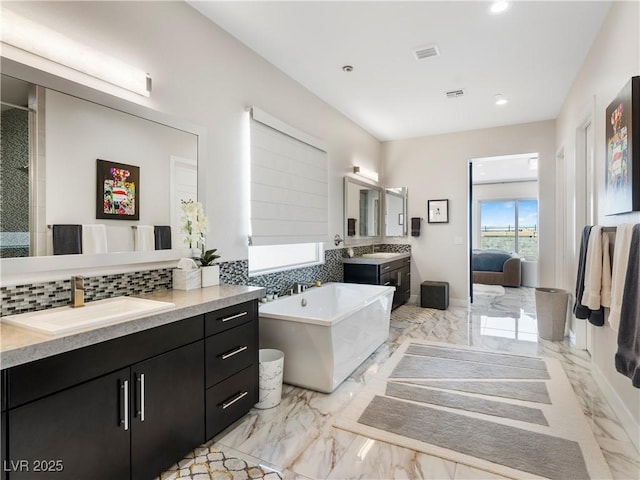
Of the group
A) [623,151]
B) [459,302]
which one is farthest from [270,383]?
[459,302]

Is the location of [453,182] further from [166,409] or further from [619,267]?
[166,409]

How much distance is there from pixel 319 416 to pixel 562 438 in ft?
4.87

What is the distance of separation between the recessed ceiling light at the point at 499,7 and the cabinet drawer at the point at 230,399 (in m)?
3.04

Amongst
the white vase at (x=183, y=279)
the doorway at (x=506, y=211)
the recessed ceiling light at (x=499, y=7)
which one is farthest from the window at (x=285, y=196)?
the doorway at (x=506, y=211)

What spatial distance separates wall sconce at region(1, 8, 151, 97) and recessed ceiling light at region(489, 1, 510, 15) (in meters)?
2.46

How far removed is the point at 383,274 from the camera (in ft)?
15.7

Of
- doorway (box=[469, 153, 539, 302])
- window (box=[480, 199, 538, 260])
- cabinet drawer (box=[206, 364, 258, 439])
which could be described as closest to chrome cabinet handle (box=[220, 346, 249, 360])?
cabinet drawer (box=[206, 364, 258, 439])

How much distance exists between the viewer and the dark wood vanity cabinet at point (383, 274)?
4.63m

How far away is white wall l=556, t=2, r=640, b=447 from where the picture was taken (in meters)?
2.05

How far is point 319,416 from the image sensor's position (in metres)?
2.34

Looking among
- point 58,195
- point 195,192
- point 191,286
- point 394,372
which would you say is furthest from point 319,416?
point 58,195

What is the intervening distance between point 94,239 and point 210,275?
78cm

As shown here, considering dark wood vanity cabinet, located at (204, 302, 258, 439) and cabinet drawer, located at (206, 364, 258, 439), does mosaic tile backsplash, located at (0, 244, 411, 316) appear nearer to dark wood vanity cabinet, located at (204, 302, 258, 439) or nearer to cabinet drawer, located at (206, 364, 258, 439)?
dark wood vanity cabinet, located at (204, 302, 258, 439)

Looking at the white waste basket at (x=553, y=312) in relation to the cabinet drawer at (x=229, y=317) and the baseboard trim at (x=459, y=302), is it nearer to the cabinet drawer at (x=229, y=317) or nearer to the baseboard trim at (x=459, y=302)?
the baseboard trim at (x=459, y=302)
